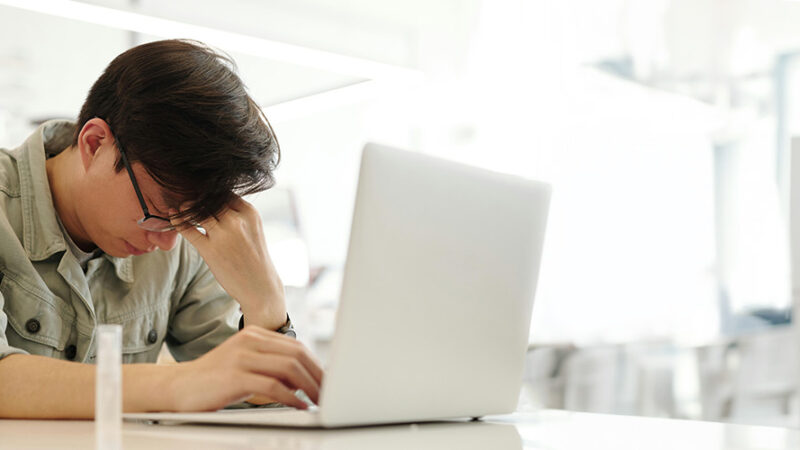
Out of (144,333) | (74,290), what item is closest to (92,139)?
(74,290)

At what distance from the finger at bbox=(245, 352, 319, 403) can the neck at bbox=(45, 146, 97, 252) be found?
605 mm

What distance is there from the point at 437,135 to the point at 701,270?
1.62 meters

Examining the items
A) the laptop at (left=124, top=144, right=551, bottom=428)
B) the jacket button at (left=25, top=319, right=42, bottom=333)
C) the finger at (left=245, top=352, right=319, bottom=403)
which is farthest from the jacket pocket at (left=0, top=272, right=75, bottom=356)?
the finger at (left=245, top=352, right=319, bottom=403)

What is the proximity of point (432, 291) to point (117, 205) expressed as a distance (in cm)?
65

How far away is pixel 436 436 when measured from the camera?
0.77m

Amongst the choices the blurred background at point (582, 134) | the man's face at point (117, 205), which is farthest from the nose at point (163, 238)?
the blurred background at point (582, 134)

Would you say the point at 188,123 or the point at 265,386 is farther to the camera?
the point at 188,123

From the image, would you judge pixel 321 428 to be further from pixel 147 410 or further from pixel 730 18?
pixel 730 18

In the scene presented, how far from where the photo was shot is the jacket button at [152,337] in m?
1.39

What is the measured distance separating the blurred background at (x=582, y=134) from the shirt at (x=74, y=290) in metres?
2.02

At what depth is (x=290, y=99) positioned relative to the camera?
13.4 ft

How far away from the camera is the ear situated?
1.22 meters

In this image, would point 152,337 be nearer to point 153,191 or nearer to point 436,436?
point 153,191

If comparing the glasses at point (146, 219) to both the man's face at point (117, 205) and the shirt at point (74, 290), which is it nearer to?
the man's face at point (117, 205)
